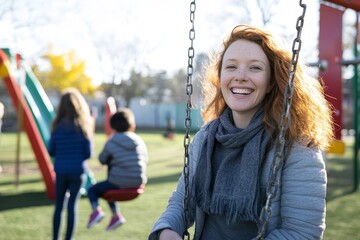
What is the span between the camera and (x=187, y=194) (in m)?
1.55

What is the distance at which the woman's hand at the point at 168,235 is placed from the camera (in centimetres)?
150

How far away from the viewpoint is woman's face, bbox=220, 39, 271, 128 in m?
1.49

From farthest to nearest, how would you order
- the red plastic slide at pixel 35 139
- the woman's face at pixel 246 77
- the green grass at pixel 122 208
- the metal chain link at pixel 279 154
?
the red plastic slide at pixel 35 139 < the green grass at pixel 122 208 < the woman's face at pixel 246 77 < the metal chain link at pixel 279 154

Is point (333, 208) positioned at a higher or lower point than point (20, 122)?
lower

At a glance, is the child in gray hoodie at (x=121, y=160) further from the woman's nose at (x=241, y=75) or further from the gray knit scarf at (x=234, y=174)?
the woman's nose at (x=241, y=75)

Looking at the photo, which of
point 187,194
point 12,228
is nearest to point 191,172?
point 187,194

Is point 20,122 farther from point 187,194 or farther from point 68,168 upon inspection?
point 187,194

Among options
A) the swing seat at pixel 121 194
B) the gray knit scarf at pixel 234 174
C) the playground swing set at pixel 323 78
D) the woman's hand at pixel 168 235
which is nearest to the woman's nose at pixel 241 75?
the gray knit scarf at pixel 234 174

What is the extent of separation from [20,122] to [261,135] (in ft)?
17.4

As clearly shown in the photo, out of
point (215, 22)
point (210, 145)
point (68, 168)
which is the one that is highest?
point (215, 22)

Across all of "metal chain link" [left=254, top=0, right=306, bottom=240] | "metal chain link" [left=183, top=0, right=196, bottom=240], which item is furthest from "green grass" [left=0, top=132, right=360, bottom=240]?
"metal chain link" [left=254, top=0, right=306, bottom=240]

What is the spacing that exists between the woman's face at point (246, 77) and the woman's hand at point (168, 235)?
1.45ft

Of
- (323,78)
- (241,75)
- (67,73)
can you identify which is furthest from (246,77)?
(67,73)

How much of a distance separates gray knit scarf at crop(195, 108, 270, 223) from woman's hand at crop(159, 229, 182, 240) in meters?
0.13
